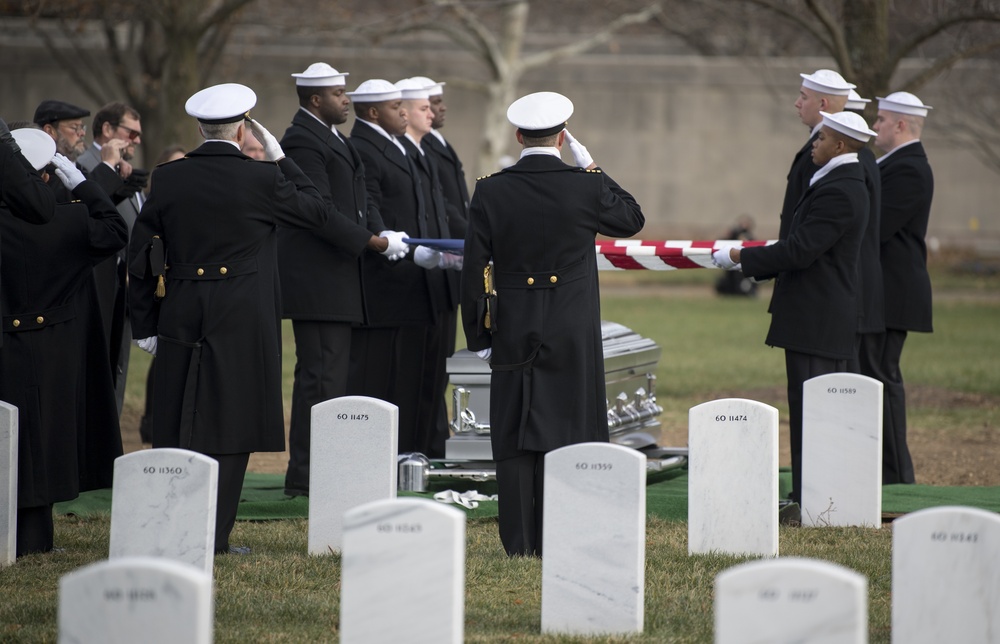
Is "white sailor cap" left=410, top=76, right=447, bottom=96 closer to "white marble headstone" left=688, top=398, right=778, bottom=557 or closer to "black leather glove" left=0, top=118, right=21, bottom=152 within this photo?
"black leather glove" left=0, top=118, right=21, bottom=152

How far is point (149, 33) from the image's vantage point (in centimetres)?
1995

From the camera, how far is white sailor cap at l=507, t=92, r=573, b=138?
236 inches

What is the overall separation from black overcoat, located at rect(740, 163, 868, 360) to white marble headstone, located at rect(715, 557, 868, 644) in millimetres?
3784

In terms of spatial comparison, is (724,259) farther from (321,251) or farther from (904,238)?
(321,251)

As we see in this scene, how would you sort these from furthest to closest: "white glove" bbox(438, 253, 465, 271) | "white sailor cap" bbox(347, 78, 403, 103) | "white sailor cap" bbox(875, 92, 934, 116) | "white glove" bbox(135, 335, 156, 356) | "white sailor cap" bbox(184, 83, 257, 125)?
"white sailor cap" bbox(875, 92, 934, 116) → "white sailor cap" bbox(347, 78, 403, 103) → "white glove" bbox(438, 253, 465, 271) → "white glove" bbox(135, 335, 156, 356) → "white sailor cap" bbox(184, 83, 257, 125)

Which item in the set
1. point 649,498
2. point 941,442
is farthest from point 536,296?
point 941,442

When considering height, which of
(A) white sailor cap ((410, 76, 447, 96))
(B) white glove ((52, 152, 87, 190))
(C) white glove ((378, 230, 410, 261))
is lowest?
(C) white glove ((378, 230, 410, 261))

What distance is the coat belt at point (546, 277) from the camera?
6070 mm

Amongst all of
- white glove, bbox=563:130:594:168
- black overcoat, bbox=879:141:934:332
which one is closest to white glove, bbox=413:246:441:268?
white glove, bbox=563:130:594:168

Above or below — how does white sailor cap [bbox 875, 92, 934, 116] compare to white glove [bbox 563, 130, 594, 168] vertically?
above

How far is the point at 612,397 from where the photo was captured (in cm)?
829

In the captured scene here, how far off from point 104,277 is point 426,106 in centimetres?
235

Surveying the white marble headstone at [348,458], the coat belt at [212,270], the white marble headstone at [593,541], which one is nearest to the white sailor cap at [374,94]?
the coat belt at [212,270]

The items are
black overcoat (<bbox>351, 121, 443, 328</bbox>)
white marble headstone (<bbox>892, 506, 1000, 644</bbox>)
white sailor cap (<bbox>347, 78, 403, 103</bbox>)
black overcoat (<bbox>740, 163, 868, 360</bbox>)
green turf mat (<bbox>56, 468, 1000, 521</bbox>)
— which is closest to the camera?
white marble headstone (<bbox>892, 506, 1000, 644</bbox>)
